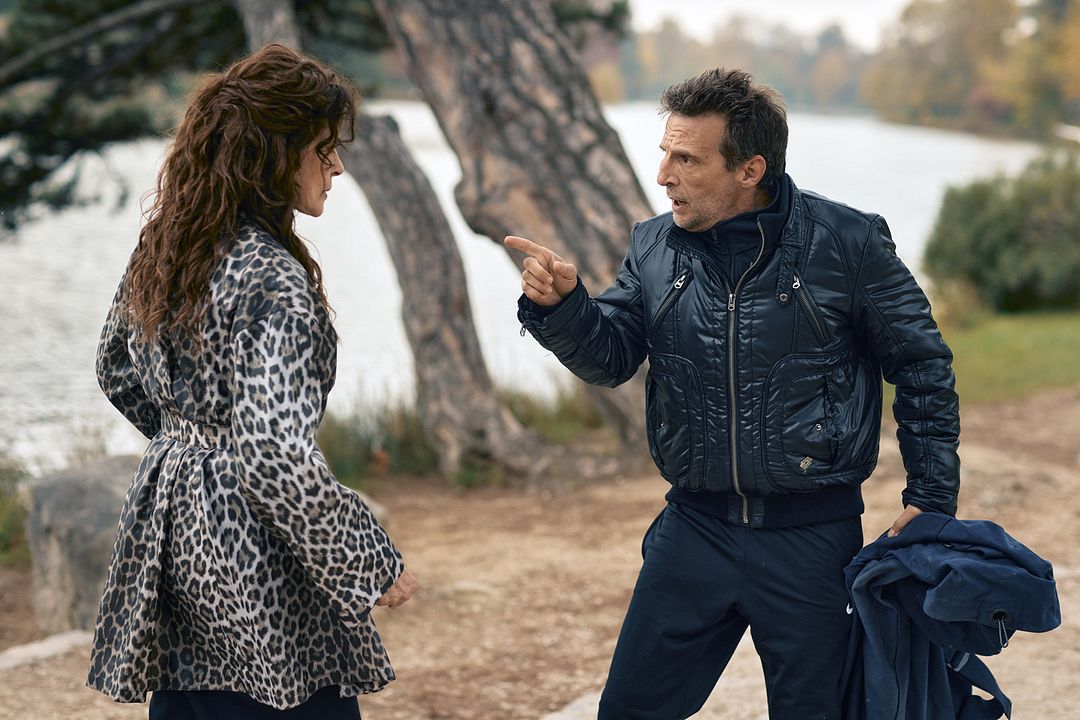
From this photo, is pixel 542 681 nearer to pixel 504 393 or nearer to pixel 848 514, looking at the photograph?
pixel 848 514

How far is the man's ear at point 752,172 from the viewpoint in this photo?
2.57m

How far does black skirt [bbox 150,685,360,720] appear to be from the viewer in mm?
2279

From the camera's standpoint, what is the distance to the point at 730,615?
106 inches

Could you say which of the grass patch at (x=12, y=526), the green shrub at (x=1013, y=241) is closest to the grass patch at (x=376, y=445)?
the grass patch at (x=12, y=526)

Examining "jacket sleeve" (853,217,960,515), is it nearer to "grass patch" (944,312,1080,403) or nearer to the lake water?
the lake water

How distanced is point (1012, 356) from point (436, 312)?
6.56 metres

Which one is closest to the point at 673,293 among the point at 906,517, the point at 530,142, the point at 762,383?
the point at 762,383

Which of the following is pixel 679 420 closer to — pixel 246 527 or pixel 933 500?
pixel 933 500

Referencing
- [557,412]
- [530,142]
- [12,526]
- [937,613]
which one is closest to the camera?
[937,613]

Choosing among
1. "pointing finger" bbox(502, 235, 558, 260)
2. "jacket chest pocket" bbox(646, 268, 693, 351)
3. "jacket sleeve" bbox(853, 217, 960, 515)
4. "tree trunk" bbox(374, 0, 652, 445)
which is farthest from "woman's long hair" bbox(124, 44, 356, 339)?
"tree trunk" bbox(374, 0, 652, 445)

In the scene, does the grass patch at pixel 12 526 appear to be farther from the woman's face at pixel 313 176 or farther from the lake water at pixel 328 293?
the woman's face at pixel 313 176

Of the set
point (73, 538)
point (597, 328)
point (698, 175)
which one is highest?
point (698, 175)

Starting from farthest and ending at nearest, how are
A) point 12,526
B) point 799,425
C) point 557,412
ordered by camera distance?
1. point 557,412
2. point 12,526
3. point 799,425

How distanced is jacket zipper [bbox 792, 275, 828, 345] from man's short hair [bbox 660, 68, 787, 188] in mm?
265
